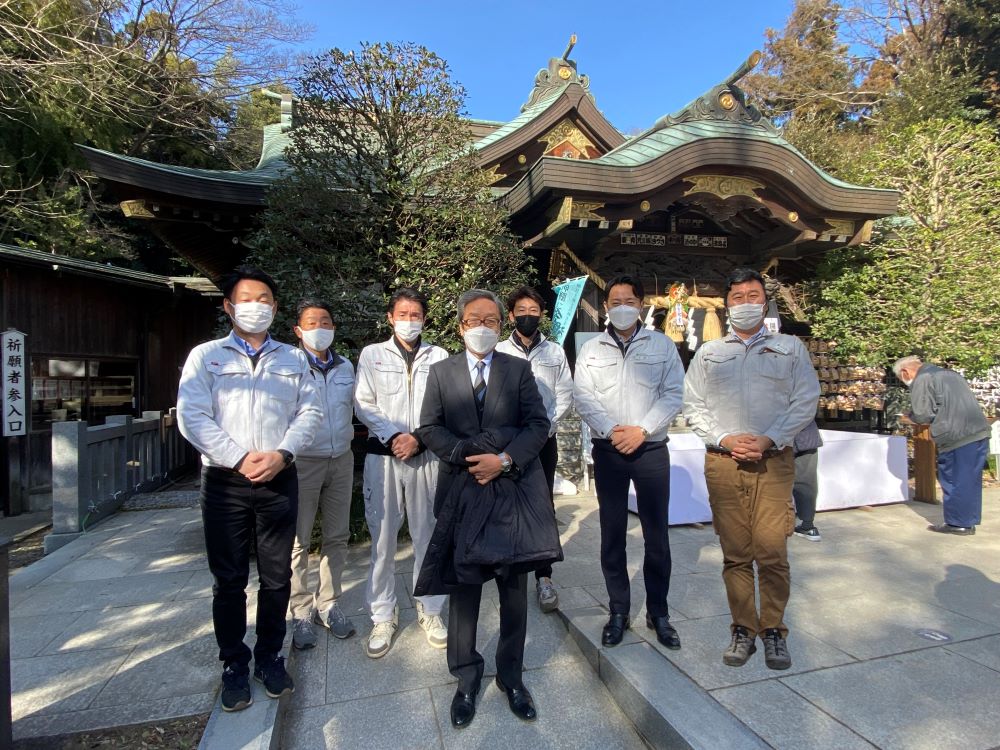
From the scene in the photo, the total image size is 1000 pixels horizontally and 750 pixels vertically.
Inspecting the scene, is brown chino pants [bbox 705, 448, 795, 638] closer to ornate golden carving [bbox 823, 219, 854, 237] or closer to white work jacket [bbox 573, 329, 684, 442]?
white work jacket [bbox 573, 329, 684, 442]

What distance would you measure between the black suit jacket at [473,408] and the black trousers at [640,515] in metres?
0.66

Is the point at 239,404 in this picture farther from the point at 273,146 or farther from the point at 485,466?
the point at 273,146

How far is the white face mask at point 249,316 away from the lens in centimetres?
266

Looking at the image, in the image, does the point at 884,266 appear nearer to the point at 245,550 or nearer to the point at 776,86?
the point at 245,550

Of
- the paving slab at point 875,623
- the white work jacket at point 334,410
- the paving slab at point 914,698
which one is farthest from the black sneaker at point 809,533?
the white work jacket at point 334,410

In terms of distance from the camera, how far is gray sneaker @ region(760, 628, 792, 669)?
2.77 meters

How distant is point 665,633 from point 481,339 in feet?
6.41

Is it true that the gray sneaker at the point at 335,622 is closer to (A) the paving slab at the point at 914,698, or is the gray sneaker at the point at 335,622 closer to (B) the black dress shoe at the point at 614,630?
(B) the black dress shoe at the point at 614,630

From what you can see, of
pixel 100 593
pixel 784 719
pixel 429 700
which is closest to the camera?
pixel 784 719

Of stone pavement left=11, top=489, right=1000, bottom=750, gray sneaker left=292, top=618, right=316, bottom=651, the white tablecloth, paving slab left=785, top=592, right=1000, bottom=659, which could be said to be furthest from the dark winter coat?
the white tablecloth

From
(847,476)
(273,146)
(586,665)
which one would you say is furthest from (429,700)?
(273,146)

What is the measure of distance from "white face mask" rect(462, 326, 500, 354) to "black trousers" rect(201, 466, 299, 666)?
112cm

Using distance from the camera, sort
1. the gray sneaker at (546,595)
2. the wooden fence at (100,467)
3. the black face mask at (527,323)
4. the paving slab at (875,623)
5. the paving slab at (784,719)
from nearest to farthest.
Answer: the paving slab at (784,719), the paving slab at (875,623), the gray sneaker at (546,595), the black face mask at (527,323), the wooden fence at (100,467)

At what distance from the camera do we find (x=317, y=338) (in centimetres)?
326
